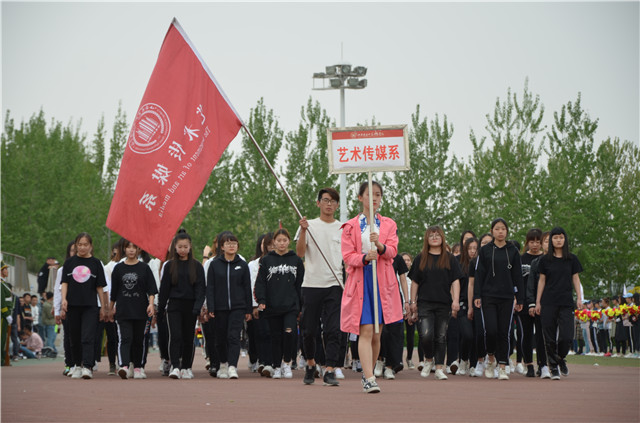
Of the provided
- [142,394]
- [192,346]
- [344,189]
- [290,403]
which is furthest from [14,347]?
[344,189]

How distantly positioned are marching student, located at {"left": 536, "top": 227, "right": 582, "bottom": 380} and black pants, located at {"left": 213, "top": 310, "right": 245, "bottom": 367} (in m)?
4.14

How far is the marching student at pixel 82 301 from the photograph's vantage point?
14.0 metres

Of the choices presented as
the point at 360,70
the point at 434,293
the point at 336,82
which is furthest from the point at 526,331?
the point at 360,70

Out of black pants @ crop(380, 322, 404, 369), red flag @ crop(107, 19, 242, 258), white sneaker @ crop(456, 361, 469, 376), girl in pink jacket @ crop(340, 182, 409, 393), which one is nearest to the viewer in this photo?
girl in pink jacket @ crop(340, 182, 409, 393)

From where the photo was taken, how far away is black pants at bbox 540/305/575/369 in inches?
542

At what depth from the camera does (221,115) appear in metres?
13.4

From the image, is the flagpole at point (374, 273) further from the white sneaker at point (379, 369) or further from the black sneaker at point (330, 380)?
the white sneaker at point (379, 369)

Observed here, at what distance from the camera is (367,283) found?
10836 mm

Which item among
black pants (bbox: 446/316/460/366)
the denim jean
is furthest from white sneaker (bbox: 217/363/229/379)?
the denim jean

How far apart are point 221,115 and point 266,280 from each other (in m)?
2.41

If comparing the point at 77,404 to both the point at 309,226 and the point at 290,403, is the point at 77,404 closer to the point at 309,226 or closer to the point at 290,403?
the point at 290,403

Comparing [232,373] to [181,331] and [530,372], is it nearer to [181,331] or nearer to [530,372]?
→ [181,331]

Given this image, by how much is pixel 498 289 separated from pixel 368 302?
365cm

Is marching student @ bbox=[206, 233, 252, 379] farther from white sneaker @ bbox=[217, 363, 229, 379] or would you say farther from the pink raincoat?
the pink raincoat
